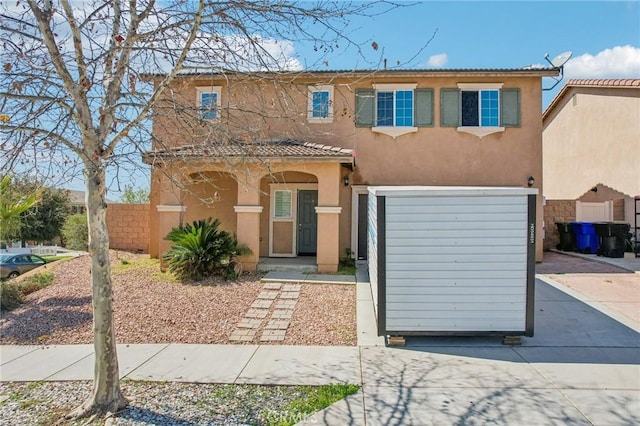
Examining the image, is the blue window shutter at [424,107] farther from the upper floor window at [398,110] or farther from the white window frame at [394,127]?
the white window frame at [394,127]

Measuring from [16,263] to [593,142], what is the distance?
78.5ft

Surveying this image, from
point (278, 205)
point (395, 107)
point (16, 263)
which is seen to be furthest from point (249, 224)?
point (16, 263)

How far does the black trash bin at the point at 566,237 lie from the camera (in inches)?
598

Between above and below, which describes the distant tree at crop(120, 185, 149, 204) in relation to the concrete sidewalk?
above

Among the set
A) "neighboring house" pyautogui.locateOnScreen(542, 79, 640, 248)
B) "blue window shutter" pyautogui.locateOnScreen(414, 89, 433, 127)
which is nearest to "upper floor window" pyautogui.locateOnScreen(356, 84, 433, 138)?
"blue window shutter" pyautogui.locateOnScreen(414, 89, 433, 127)

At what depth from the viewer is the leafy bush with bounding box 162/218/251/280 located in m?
10.1

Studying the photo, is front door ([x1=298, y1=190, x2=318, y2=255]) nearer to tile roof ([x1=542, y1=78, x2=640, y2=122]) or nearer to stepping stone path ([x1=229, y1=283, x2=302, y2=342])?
stepping stone path ([x1=229, y1=283, x2=302, y2=342])

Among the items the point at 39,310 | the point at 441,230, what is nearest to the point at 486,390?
the point at 441,230

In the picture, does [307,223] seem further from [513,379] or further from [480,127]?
[513,379]

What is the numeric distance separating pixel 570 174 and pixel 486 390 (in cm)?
1757

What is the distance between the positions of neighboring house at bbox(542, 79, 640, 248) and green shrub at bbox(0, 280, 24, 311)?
1747 centimetres

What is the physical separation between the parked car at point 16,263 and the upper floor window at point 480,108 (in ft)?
53.7

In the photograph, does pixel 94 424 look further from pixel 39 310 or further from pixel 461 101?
→ pixel 461 101

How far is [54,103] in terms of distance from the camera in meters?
4.33
